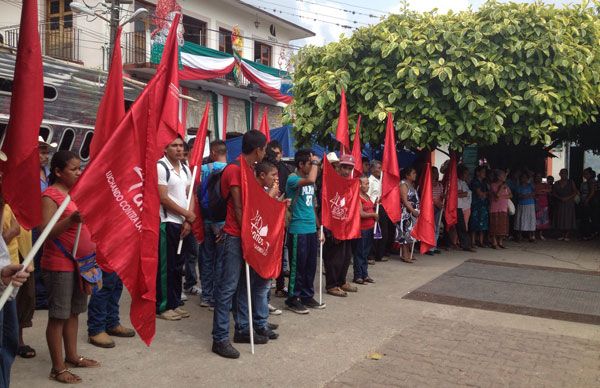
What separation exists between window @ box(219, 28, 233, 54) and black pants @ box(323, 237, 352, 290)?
16.7m

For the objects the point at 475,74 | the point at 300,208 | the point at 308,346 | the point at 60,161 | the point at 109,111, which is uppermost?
the point at 475,74

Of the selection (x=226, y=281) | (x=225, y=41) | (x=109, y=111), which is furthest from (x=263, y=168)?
(x=225, y=41)

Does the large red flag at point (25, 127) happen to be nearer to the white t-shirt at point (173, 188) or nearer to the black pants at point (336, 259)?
the white t-shirt at point (173, 188)

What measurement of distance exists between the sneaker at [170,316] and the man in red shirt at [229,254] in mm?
1092

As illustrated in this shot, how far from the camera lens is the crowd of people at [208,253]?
159 inches

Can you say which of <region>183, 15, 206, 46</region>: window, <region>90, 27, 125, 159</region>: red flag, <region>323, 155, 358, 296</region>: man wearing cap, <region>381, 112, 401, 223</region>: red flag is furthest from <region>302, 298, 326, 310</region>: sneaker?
<region>183, 15, 206, 46</region>: window

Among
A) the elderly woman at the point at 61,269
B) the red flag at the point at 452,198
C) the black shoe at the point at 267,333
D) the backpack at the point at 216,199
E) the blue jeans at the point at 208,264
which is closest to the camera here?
A: the elderly woman at the point at 61,269

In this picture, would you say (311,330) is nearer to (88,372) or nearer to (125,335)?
(125,335)

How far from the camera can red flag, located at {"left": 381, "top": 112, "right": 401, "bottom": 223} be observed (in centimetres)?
888

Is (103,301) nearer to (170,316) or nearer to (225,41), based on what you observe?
(170,316)

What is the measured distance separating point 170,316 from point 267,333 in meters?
1.17

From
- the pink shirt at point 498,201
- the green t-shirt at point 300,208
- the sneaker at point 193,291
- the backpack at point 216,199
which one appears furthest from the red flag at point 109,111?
the pink shirt at point 498,201

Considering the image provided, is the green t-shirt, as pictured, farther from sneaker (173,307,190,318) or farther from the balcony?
the balcony

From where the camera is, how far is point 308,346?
5164mm
